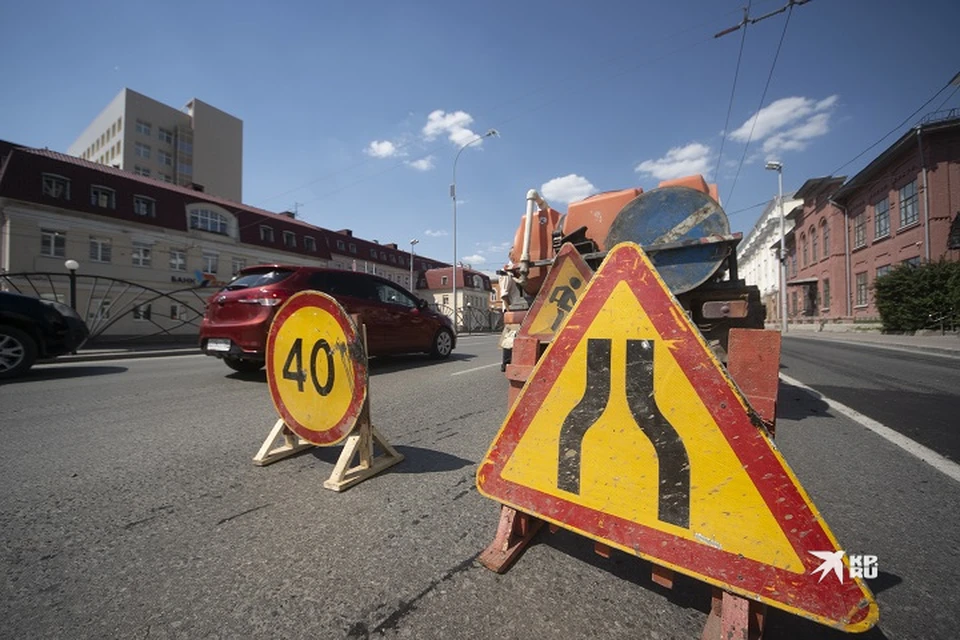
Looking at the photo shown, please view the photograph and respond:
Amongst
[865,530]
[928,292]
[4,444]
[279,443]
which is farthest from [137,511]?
[928,292]

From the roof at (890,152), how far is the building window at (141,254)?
1746 inches

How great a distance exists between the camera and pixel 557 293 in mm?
3219

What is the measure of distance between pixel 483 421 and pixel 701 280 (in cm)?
233

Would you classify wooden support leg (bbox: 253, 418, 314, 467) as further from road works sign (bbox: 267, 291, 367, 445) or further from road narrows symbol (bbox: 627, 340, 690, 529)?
road narrows symbol (bbox: 627, 340, 690, 529)

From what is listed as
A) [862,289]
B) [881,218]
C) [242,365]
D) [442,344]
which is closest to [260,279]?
[242,365]

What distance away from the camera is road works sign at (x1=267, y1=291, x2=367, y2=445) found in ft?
7.86

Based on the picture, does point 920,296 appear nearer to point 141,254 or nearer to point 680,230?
point 680,230

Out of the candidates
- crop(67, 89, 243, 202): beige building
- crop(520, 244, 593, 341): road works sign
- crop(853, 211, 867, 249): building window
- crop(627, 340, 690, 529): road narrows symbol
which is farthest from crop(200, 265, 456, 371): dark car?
crop(67, 89, 243, 202): beige building

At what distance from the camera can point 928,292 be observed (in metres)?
16.9

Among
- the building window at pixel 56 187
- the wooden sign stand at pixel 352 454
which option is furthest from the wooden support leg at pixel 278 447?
the building window at pixel 56 187

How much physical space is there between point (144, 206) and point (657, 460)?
32625 mm

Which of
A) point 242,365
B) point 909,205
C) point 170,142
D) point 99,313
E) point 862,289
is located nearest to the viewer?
point 242,365

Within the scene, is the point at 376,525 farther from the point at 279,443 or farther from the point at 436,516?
the point at 279,443

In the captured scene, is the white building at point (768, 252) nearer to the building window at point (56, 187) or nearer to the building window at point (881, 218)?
the building window at point (881, 218)
